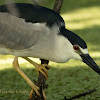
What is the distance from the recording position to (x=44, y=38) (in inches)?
74.0

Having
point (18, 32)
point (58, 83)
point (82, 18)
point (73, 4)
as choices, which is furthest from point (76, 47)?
point (73, 4)

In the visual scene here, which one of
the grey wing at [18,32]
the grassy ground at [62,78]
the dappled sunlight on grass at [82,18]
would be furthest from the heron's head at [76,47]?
the dappled sunlight on grass at [82,18]

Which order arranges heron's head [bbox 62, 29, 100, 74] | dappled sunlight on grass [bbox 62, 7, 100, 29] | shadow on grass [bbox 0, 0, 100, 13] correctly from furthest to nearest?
shadow on grass [bbox 0, 0, 100, 13], dappled sunlight on grass [bbox 62, 7, 100, 29], heron's head [bbox 62, 29, 100, 74]

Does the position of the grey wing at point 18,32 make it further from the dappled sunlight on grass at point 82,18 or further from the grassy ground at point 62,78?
the dappled sunlight on grass at point 82,18

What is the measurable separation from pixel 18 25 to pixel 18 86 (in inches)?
35.2

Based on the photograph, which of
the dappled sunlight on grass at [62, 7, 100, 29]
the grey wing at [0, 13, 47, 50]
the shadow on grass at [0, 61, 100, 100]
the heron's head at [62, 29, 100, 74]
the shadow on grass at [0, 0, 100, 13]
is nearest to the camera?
the heron's head at [62, 29, 100, 74]

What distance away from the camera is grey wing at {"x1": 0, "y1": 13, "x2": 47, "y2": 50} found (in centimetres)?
192

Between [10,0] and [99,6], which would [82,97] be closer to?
[10,0]

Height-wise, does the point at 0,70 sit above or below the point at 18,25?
below

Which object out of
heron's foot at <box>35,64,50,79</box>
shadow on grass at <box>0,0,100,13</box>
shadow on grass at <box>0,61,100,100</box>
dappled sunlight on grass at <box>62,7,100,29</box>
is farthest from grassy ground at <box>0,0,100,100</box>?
shadow on grass at <box>0,0,100,13</box>

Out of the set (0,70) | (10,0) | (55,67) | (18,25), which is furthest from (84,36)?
(18,25)

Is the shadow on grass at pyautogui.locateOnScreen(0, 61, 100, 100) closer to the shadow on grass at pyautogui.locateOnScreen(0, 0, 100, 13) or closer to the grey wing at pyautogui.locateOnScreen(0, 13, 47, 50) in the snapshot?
the grey wing at pyautogui.locateOnScreen(0, 13, 47, 50)

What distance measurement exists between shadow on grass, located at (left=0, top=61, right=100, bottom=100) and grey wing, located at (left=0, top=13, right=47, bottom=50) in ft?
2.16

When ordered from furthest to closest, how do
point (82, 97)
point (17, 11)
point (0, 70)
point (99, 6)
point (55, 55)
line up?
point (99, 6) < point (0, 70) < point (82, 97) < point (17, 11) < point (55, 55)
